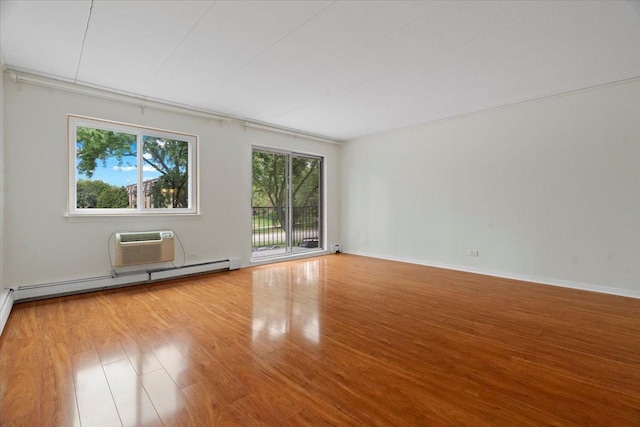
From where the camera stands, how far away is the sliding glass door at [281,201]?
5.83 metres

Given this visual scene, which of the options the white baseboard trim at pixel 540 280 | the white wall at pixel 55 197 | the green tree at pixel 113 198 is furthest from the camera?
the green tree at pixel 113 198

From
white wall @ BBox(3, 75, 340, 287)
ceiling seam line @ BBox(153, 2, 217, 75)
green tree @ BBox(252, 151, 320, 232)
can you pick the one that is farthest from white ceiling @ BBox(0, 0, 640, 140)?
green tree @ BBox(252, 151, 320, 232)

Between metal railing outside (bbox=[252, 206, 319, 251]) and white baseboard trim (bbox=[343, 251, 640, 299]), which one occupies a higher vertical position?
metal railing outside (bbox=[252, 206, 319, 251])

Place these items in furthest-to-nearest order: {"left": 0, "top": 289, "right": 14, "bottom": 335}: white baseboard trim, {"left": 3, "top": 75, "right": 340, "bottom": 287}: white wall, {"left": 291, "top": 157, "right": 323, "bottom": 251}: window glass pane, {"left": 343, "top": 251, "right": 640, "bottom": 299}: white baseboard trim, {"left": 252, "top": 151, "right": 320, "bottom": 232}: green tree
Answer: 1. {"left": 291, "top": 157, "right": 323, "bottom": 251}: window glass pane
2. {"left": 252, "top": 151, "right": 320, "bottom": 232}: green tree
3. {"left": 343, "top": 251, "right": 640, "bottom": 299}: white baseboard trim
4. {"left": 3, "top": 75, "right": 340, "bottom": 287}: white wall
5. {"left": 0, "top": 289, "right": 14, "bottom": 335}: white baseboard trim

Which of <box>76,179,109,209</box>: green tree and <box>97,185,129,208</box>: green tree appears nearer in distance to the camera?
<box>76,179,109,209</box>: green tree

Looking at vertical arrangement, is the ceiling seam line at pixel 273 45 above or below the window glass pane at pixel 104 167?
above

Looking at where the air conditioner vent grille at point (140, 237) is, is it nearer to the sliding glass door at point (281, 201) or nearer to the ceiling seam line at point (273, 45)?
the sliding glass door at point (281, 201)

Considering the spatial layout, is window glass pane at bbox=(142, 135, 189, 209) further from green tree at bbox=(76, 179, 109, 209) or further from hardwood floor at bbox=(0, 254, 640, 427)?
hardwood floor at bbox=(0, 254, 640, 427)

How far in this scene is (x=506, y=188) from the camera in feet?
14.5

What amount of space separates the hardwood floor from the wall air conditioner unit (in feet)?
1.53

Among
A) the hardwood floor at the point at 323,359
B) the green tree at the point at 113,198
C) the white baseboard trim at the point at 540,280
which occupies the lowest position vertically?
the hardwood floor at the point at 323,359

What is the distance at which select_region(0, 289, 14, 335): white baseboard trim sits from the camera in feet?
8.31

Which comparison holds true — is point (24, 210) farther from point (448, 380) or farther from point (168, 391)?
point (448, 380)

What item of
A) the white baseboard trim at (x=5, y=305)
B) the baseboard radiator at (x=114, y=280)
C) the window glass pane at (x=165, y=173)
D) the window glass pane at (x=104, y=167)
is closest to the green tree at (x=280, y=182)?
the window glass pane at (x=165, y=173)
